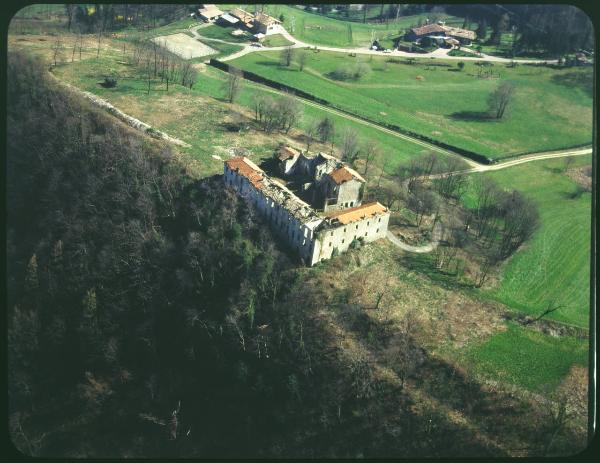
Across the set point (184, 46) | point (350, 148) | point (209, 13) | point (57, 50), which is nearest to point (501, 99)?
point (350, 148)

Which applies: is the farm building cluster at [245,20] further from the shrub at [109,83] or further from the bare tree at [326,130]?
the bare tree at [326,130]

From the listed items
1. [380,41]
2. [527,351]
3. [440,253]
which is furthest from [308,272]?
[380,41]

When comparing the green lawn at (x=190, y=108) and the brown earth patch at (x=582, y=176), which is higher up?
the green lawn at (x=190, y=108)

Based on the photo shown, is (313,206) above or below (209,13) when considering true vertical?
below

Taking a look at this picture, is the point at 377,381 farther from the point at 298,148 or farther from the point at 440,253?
the point at 298,148

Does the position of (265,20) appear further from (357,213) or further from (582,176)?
(357,213)

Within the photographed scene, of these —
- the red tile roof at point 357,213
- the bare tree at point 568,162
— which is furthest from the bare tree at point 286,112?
the bare tree at point 568,162
